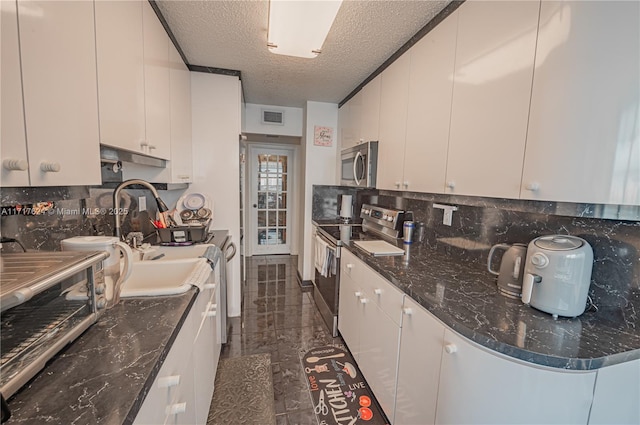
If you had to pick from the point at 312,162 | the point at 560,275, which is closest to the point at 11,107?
the point at 560,275

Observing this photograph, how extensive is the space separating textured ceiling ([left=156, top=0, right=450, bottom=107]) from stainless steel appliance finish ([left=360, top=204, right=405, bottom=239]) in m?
1.28

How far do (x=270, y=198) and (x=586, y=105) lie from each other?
14.5 ft

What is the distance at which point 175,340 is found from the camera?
0.90m

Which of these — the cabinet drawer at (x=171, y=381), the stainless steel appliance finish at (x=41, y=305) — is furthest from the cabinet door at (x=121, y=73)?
the cabinet drawer at (x=171, y=381)

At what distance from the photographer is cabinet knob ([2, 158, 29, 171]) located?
0.60 metres

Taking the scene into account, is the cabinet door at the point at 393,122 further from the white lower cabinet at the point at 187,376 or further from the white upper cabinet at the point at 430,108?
the white lower cabinet at the point at 187,376

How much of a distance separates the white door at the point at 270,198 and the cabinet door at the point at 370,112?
2.46 m

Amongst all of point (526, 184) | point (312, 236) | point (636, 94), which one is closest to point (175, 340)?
point (526, 184)

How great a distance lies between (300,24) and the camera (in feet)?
4.91

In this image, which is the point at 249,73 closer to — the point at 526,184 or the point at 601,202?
the point at 526,184

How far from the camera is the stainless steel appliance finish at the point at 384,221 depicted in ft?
7.64

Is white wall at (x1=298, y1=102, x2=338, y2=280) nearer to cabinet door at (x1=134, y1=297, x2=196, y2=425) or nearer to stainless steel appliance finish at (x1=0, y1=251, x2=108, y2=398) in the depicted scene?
cabinet door at (x1=134, y1=297, x2=196, y2=425)

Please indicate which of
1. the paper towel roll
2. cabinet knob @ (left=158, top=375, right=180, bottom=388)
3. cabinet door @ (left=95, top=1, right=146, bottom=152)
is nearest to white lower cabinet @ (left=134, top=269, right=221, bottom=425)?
cabinet knob @ (left=158, top=375, right=180, bottom=388)

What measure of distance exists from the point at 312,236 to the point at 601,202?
9.17 feet
